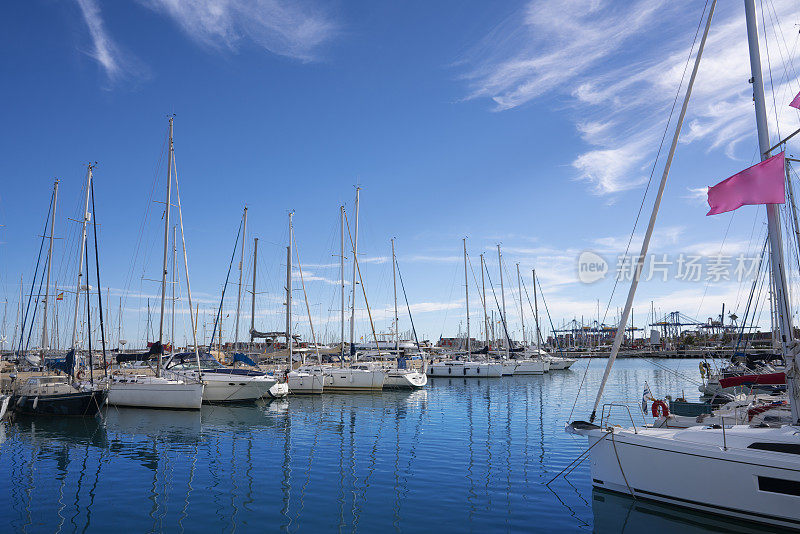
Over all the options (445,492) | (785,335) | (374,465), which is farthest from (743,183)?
(374,465)

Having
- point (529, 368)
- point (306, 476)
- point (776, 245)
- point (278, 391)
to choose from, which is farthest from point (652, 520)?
point (529, 368)

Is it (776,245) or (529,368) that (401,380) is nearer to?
(529,368)

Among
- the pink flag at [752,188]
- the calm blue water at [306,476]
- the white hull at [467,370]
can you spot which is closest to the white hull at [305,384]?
the calm blue water at [306,476]

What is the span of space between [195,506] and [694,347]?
5931 inches

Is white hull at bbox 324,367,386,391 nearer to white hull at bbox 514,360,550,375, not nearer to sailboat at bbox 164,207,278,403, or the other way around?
sailboat at bbox 164,207,278,403

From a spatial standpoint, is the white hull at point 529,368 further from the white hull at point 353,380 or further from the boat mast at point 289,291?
the boat mast at point 289,291

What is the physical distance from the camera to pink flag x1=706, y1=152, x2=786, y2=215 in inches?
448

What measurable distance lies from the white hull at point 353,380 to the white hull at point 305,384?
2.13 m

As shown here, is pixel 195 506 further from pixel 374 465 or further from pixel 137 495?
pixel 374 465

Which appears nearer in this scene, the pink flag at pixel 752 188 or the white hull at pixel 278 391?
the pink flag at pixel 752 188

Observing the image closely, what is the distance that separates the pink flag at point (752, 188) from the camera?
11.4 metres

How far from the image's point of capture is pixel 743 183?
1194 cm

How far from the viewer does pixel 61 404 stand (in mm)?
26672

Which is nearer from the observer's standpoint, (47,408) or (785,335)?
(785,335)
